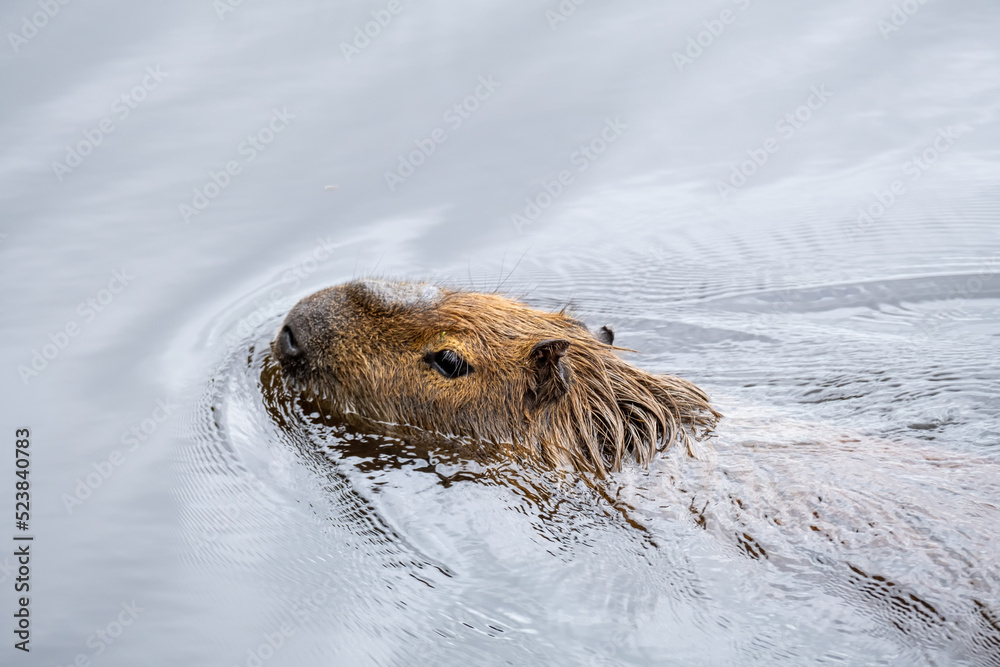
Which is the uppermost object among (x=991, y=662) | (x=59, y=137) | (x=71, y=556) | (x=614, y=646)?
(x=59, y=137)

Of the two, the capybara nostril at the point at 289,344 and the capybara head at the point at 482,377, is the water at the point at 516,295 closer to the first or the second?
the capybara head at the point at 482,377

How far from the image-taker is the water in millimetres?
3410

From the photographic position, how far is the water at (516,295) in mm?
3410

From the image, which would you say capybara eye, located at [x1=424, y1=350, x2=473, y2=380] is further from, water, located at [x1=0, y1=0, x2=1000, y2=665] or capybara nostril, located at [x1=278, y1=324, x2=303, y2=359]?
capybara nostril, located at [x1=278, y1=324, x2=303, y2=359]

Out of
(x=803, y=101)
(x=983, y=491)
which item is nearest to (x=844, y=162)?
(x=803, y=101)

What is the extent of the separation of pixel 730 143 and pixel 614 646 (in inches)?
178

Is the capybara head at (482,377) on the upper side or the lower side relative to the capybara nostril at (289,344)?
lower

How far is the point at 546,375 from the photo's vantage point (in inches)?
162

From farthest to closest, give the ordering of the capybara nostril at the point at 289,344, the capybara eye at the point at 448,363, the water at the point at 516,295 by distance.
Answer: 1. the capybara nostril at the point at 289,344
2. the capybara eye at the point at 448,363
3. the water at the point at 516,295

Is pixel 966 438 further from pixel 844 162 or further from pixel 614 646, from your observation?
pixel 844 162

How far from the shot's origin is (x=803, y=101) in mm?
7184

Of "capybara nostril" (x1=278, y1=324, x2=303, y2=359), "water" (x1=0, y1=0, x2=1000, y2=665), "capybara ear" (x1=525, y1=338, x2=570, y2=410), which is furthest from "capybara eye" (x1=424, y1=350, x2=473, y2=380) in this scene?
"capybara nostril" (x1=278, y1=324, x2=303, y2=359)

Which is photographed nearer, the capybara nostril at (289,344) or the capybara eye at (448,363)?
the capybara eye at (448,363)

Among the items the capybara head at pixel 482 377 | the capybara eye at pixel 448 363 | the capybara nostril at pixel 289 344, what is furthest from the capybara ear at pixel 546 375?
the capybara nostril at pixel 289 344
